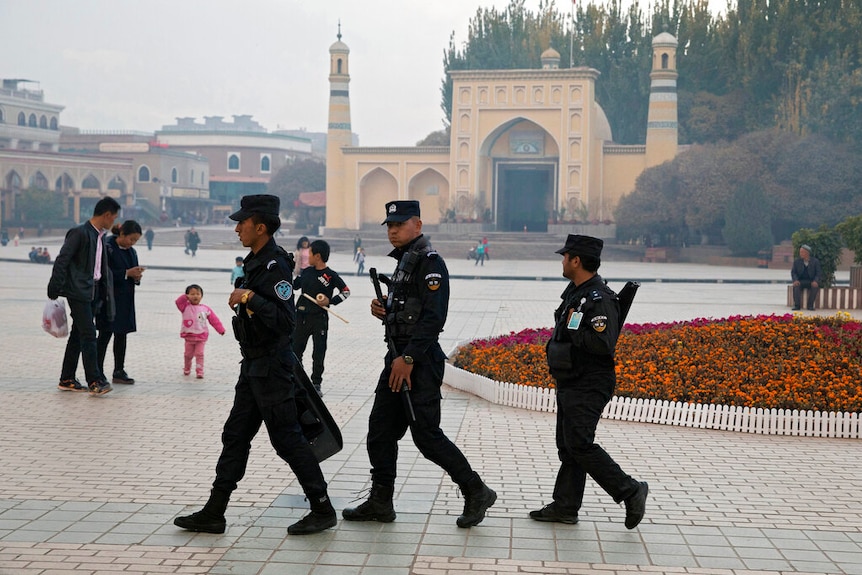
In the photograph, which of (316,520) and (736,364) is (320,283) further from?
(316,520)

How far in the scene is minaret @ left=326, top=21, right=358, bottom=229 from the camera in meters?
57.4

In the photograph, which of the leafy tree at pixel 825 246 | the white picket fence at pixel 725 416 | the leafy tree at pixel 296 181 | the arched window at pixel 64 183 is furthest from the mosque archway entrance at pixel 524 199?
the white picket fence at pixel 725 416

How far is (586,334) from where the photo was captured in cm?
534

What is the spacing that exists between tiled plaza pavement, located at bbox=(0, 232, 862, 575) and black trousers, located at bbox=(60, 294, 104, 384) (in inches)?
10.0

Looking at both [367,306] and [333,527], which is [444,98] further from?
[333,527]

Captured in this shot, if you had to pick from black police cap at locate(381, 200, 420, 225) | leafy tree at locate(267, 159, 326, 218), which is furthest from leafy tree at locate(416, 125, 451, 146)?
black police cap at locate(381, 200, 420, 225)

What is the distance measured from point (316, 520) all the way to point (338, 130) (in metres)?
53.7

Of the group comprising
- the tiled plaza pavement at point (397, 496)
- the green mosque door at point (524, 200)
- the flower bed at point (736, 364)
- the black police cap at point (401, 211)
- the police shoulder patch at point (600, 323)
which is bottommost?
the tiled plaza pavement at point (397, 496)

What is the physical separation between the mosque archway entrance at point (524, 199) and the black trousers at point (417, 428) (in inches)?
2028

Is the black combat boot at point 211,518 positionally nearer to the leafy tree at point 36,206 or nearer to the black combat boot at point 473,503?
the black combat boot at point 473,503

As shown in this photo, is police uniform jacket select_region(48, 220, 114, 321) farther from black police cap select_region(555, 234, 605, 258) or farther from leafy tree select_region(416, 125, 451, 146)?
leafy tree select_region(416, 125, 451, 146)

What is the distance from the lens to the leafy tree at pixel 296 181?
69.2 metres

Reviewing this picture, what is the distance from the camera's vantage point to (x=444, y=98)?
70.3m

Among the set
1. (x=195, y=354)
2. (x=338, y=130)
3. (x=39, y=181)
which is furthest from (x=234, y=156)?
(x=195, y=354)
